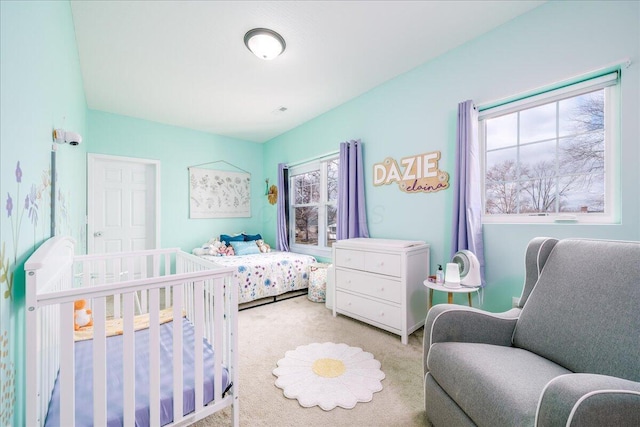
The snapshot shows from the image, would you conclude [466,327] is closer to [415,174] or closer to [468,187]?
[468,187]

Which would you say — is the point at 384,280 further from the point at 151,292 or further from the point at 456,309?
the point at 151,292

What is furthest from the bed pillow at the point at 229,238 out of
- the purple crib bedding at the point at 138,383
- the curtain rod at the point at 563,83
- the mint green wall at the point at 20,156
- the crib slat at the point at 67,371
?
the curtain rod at the point at 563,83

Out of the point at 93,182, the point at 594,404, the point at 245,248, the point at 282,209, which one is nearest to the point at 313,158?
the point at 282,209

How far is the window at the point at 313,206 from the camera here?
148 inches

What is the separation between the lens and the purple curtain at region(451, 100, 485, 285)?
2.09 meters

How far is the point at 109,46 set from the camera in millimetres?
2193

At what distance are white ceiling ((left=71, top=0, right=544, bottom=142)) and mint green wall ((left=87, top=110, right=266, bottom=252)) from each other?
36cm

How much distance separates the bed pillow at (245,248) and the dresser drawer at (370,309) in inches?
69.0

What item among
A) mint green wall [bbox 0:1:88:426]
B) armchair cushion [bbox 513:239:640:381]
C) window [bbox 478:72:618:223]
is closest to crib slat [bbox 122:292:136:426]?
mint green wall [bbox 0:1:88:426]

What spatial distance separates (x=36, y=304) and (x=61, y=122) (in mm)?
1287

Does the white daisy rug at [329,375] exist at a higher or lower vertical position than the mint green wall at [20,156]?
lower

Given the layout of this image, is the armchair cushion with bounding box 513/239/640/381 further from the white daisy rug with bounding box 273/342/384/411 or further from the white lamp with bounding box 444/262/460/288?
the white daisy rug with bounding box 273/342/384/411

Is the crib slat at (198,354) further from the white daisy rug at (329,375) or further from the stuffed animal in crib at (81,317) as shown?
the stuffed animal in crib at (81,317)

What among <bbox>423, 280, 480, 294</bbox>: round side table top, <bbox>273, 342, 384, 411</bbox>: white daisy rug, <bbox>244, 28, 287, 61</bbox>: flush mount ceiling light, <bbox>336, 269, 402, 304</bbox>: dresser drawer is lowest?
<bbox>273, 342, 384, 411</bbox>: white daisy rug
